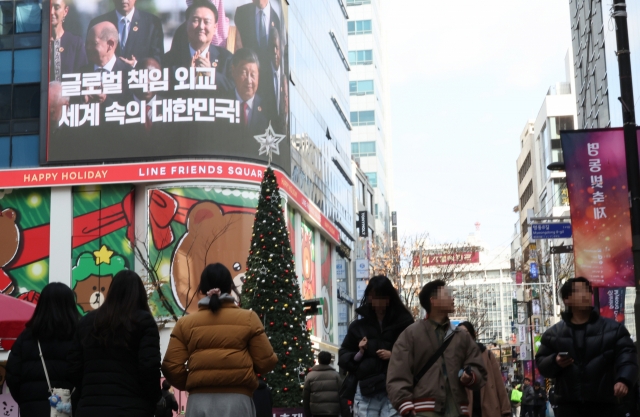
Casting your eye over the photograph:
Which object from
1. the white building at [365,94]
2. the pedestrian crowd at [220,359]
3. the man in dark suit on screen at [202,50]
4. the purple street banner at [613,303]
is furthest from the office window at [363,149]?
the pedestrian crowd at [220,359]

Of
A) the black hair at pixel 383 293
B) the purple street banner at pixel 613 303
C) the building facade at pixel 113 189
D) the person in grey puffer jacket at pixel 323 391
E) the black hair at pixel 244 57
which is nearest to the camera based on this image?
the black hair at pixel 383 293

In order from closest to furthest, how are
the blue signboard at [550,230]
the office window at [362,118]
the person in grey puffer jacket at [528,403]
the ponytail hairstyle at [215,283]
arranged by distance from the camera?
the ponytail hairstyle at [215,283] < the blue signboard at [550,230] < the person in grey puffer jacket at [528,403] < the office window at [362,118]

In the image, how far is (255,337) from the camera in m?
7.17

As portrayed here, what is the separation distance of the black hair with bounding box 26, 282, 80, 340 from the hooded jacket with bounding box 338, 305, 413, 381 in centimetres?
245

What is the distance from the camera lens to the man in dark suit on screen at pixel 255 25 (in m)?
40.6

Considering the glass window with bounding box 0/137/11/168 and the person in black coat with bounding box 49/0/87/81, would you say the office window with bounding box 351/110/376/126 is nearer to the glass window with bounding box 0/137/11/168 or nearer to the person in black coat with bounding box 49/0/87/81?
the person in black coat with bounding box 49/0/87/81

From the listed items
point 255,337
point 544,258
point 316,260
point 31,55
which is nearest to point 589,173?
point 255,337

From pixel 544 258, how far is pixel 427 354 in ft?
242

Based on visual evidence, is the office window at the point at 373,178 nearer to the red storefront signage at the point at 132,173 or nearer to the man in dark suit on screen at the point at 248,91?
the man in dark suit on screen at the point at 248,91

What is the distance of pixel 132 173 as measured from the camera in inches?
1575

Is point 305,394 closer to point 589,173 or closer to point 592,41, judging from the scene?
point 589,173

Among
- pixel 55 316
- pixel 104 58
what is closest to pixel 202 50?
pixel 104 58

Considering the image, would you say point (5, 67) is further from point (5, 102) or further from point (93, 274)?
point (93, 274)

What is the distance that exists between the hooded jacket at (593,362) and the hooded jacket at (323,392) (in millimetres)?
6495
